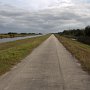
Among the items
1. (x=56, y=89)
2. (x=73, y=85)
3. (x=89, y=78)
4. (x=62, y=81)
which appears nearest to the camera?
(x=56, y=89)

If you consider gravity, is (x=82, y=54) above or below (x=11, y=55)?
below

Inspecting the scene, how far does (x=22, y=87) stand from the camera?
9117mm

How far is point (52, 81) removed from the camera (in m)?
10.5

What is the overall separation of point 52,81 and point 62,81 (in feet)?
1.40

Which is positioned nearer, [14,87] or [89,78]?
[14,87]

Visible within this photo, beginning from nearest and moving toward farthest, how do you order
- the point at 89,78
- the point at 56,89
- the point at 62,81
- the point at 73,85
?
the point at 56,89, the point at 73,85, the point at 62,81, the point at 89,78

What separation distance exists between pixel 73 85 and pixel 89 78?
200 centimetres

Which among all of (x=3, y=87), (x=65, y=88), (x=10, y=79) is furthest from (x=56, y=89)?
(x=10, y=79)

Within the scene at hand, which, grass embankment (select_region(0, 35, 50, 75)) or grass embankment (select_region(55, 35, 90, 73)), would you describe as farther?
grass embankment (select_region(55, 35, 90, 73))

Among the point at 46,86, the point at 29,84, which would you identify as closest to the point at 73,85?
the point at 46,86

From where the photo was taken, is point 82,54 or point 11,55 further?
point 82,54

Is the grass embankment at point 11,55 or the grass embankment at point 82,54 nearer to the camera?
the grass embankment at point 11,55

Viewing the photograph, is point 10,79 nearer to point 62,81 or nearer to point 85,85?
point 62,81

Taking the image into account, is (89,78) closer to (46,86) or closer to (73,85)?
(73,85)
